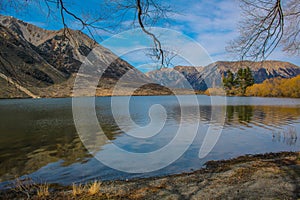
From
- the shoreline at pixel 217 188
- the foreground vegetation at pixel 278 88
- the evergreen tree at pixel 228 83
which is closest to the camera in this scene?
the shoreline at pixel 217 188

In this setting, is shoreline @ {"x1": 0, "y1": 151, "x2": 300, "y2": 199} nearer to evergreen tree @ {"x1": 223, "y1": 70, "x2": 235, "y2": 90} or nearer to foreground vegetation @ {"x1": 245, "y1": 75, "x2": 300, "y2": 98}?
foreground vegetation @ {"x1": 245, "y1": 75, "x2": 300, "y2": 98}

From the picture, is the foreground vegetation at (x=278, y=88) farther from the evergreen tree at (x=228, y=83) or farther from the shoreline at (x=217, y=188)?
the shoreline at (x=217, y=188)

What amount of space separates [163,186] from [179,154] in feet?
23.2

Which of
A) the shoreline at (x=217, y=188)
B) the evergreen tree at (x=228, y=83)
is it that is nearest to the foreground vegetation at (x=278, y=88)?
the evergreen tree at (x=228, y=83)

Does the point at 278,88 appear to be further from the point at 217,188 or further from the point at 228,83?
the point at 217,188

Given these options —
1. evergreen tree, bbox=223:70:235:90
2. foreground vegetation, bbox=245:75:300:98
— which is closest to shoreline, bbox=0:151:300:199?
foreground vegetation, bbox=245:75:300:98

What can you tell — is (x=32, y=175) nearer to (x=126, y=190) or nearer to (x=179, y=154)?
(x=126, y=190)

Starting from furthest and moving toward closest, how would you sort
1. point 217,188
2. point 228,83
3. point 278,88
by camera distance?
point 228,83 → point 278,88 → point 217,188

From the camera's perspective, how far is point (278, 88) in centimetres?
10638

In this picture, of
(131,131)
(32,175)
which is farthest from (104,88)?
(32,175)

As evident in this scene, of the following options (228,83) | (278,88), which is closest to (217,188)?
(278,88)

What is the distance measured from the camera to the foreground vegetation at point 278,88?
9754 cm

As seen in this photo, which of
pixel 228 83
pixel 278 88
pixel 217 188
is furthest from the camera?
pixel 228 83

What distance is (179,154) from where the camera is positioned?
14148 mm
